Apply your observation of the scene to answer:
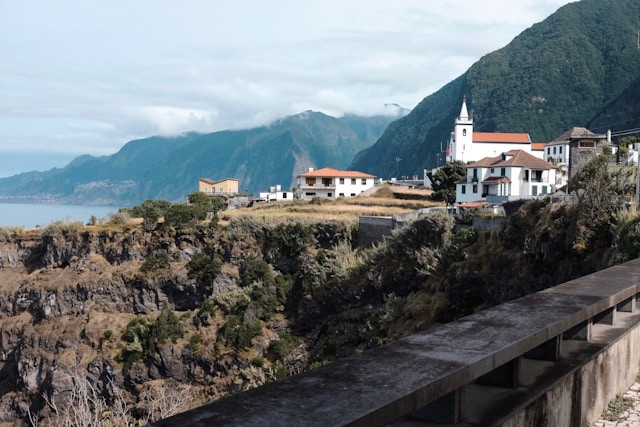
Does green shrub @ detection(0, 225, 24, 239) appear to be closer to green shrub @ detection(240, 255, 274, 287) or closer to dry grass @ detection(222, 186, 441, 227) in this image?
dry grass @ detection(222, 186, 441, 227)

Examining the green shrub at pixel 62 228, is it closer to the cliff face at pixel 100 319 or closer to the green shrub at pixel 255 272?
the cliff face at pixel 100 319

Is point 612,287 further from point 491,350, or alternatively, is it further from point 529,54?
point 529,54

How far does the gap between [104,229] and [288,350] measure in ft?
58.6

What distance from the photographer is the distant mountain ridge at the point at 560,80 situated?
11438 cm

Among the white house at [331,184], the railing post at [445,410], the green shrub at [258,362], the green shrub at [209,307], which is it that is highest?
the white house at [331,184]

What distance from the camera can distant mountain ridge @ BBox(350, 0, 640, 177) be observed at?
114375 millimetres

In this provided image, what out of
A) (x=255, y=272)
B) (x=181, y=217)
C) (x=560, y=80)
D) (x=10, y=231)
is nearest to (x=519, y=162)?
(x=255, y=272)

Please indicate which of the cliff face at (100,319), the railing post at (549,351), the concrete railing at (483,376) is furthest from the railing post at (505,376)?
the cliff face at (100,319)

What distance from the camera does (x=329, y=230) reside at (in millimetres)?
34812

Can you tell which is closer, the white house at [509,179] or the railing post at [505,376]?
the railing post at [505,376]

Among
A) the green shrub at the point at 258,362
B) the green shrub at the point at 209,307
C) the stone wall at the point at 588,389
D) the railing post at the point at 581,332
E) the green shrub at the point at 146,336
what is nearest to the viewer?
the stone wall at the point at 588,389

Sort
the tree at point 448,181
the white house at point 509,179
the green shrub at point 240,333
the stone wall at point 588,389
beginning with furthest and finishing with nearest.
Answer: the tree at point 448,181 < the white house at point 509,179 < the green shrub at point 240,333 < the stone wall at point 588,389

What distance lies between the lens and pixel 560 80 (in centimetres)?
12531

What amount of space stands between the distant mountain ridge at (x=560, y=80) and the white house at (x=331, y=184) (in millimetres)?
55793
